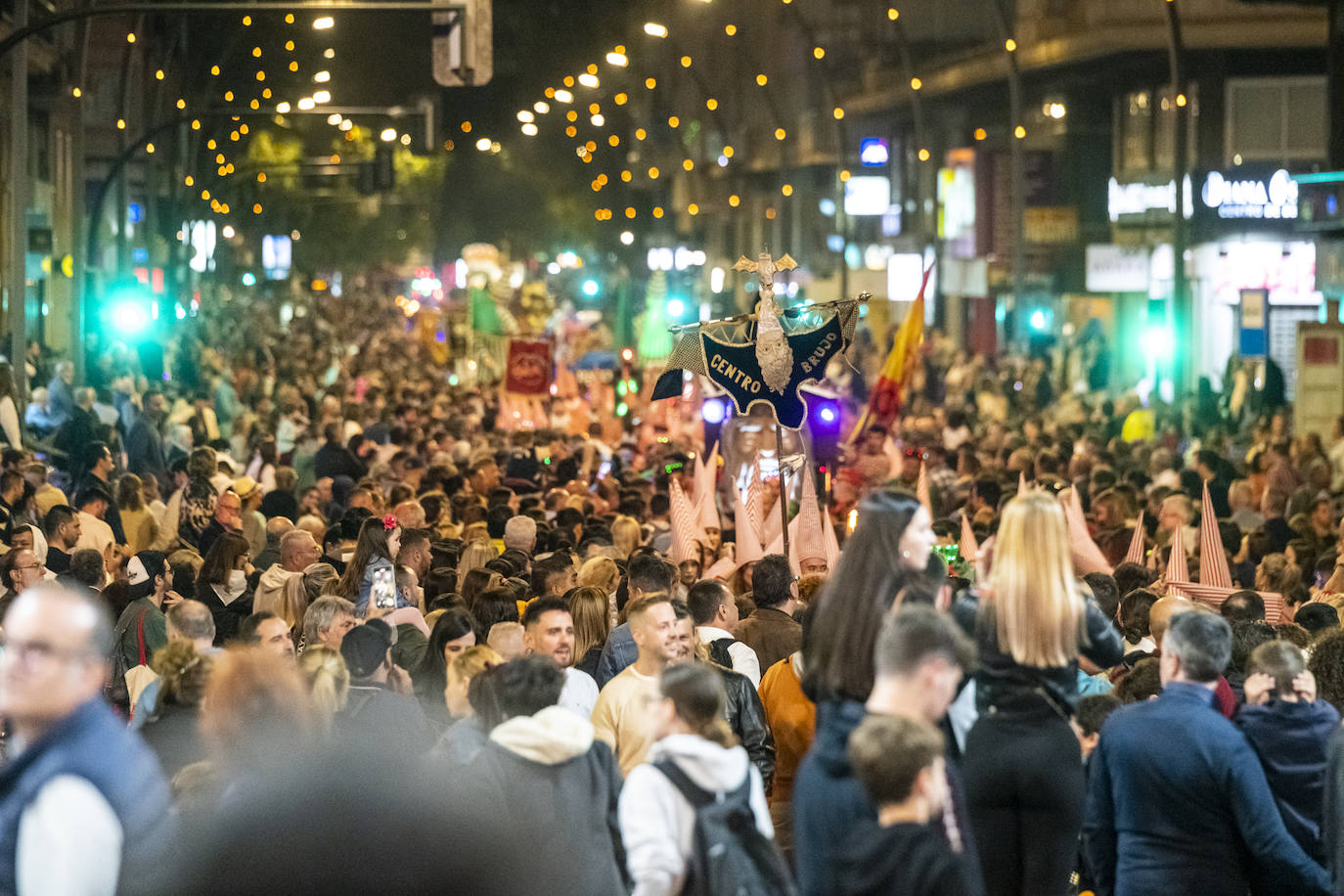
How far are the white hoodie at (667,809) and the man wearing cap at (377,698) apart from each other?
1.74 meters

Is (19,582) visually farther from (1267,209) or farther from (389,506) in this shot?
(1267,209)

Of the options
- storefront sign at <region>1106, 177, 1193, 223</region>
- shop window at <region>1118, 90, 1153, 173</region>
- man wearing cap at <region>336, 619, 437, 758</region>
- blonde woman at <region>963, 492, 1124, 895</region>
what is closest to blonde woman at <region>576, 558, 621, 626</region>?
man wearing cap at <region>336, 619, 437, 758</region>

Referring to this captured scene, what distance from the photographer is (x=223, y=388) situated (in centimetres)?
2808

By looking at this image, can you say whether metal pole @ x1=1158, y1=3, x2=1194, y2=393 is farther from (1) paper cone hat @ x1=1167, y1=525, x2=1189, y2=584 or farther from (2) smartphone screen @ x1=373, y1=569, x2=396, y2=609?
(2) smartphone screen @ x1=373, y1=569, x2=396, y2=609

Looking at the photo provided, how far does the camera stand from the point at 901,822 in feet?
15.9

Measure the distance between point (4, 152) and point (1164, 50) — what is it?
77.9ft

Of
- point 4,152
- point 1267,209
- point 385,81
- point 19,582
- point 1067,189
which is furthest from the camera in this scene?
Result: point 385,81

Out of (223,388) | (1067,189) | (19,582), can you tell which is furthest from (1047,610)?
(1067,189)

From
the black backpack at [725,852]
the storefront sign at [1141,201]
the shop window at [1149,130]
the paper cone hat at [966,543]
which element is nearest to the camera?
the black backpack at [725,852]

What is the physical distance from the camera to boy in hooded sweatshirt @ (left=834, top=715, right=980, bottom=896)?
479 cm

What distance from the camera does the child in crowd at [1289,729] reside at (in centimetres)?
696

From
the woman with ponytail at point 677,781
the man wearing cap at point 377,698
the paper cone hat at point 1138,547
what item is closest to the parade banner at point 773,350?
the paper cone hat at point 1138,547

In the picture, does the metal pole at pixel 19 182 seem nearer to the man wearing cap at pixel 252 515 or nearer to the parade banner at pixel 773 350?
the man wearing cap at pixel 252 515

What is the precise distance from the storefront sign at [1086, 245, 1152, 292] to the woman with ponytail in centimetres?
3674
